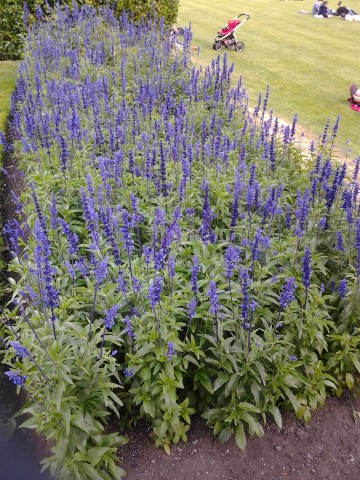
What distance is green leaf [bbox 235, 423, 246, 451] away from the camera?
134 inches

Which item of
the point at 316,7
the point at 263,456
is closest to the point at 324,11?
the point at 316,7

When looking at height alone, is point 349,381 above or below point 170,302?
below

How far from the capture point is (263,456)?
351cm

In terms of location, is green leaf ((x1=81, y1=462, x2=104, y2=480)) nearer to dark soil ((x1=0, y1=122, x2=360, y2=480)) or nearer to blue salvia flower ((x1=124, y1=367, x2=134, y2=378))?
dark soil ((x1=0, y1=122, x2=360, y2=480))

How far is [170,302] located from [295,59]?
15536mm

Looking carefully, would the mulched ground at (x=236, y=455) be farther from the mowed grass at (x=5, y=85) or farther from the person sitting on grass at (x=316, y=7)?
the person sitting on grass at (x=316, y=7)

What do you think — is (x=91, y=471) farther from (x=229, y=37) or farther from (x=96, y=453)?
(x=229, y=37)

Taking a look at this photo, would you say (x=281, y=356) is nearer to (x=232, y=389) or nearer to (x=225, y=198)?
(x=232, y=389)

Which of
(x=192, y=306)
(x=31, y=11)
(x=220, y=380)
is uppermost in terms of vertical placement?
(x=31, y=11)

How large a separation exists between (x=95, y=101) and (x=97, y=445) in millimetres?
4660

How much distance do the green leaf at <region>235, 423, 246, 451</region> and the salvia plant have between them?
0.06ft

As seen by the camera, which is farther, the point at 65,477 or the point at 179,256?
the point at 179,256

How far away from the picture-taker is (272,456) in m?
3.52

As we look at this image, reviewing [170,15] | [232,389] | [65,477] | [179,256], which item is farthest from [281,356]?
[170,15]
